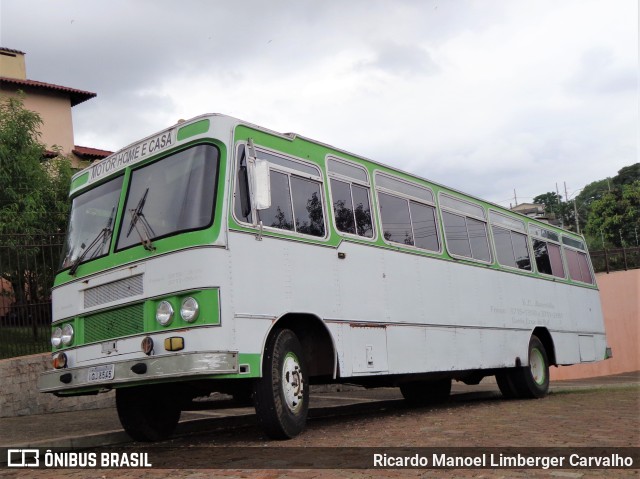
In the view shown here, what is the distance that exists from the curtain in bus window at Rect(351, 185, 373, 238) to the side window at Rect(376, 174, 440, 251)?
1.10 ft

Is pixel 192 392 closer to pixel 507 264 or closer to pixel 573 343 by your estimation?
pixel 507 264

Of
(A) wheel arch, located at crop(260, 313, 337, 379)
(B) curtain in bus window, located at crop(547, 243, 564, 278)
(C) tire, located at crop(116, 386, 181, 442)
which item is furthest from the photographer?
(B) curtain in bus window, located at crop(547, 243, 564, 278)

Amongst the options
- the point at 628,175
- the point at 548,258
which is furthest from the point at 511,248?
the point at 628,175

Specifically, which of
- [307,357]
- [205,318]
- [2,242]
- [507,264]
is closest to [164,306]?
[205,318]

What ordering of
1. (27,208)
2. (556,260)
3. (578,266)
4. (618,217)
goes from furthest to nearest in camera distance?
1. (618,217)
2. (578,266)
3. (27,208)
4. (556,260)

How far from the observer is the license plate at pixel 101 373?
693 centimetres

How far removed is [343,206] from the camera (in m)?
8.92

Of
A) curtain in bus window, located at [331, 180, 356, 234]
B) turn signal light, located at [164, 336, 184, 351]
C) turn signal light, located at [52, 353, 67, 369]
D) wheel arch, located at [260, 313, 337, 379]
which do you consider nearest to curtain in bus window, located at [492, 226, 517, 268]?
curtain in bus window, located at [331, 180, 356, 234]

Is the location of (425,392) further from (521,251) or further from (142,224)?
(142,224)

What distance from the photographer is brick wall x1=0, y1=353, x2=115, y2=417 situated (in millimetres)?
11672

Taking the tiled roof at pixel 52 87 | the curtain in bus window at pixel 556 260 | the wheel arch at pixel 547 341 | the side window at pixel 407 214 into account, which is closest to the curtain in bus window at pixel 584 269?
the curtain in bus window at pixel 556 260

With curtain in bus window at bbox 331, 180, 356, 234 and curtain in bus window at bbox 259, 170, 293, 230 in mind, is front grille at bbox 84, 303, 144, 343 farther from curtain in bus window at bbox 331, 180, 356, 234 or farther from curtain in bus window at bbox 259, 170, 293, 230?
curtain in bus window at bbox 331, 180, 356, 234

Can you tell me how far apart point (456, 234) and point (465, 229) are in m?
0.43

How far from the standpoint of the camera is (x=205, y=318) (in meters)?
6.57
